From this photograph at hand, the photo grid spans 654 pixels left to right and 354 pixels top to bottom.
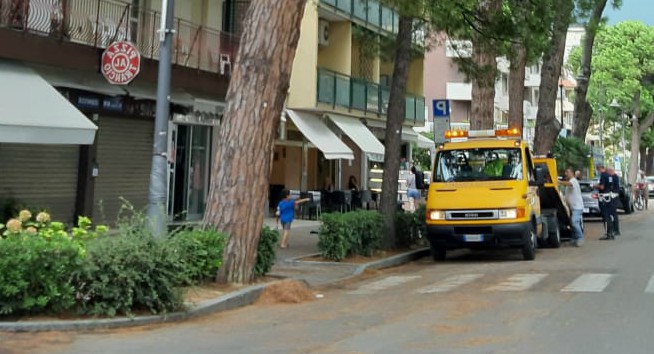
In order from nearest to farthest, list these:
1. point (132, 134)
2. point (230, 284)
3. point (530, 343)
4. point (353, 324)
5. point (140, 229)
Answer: point (530, 343) → point (353, 324) → point (140, 229) → point (230, 284) → point (132, 134)

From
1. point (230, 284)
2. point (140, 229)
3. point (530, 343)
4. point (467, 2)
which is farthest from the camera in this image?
point (467, 2)

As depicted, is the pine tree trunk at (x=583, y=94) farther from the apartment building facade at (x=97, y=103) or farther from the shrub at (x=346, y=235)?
the shrub at (x=346, y=235)

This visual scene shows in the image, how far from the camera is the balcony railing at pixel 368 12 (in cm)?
2646

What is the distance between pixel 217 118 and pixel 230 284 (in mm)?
12484

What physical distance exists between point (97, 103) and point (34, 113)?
4320 mm

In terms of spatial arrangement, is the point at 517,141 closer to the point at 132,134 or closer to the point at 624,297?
the point at 624,297

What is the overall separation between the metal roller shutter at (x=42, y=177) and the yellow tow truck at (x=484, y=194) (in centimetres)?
888

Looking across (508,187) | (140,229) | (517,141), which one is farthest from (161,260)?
(517,141)

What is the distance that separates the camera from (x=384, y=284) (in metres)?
12.3

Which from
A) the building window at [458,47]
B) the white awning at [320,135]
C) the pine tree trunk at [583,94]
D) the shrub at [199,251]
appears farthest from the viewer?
the pine tree trunk at [583,94]

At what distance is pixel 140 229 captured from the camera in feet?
29.5

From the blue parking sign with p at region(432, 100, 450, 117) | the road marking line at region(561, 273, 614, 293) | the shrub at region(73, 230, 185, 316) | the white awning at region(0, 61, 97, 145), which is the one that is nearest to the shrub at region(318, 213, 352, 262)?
the road marking line at region(561, 273, 614, 293)

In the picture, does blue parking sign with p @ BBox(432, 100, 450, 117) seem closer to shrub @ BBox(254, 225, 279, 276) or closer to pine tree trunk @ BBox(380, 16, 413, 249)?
pine tree trunk @ BBox(380, 16, 413, 249)

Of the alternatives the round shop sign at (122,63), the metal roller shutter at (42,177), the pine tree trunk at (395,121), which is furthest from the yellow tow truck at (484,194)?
the metal roller shutter at (42,177)
